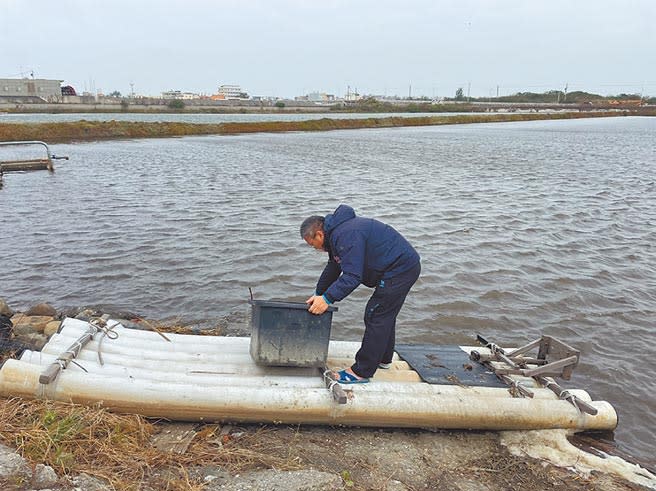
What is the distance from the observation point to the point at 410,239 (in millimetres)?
13883

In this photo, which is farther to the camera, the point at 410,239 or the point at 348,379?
Answer: the point at 410,239

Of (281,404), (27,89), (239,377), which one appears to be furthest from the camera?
(27,89)

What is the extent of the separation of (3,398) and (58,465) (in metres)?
1.33

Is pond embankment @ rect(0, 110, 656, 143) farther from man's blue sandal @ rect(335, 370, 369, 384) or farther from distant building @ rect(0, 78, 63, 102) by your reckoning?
distant building @ rect(0, 78, 63, 102)

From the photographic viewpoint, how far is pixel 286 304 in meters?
5.11

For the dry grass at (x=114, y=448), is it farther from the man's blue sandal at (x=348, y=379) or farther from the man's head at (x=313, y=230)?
the man's head at (x=313, y=230)

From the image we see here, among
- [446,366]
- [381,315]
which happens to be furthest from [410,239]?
[381,315]

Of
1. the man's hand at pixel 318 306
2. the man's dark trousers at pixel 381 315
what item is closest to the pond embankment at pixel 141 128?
the man's hand at pixel 318 306

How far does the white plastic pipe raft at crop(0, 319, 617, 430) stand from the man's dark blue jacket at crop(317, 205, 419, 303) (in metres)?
1.08

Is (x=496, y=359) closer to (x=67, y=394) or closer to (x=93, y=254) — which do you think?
(x=67, y=394)

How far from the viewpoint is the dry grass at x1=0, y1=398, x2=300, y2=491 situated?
392cm

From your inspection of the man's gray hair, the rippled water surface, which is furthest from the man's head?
the rippled water surface

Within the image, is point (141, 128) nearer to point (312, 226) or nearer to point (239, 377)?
point (239, 377)

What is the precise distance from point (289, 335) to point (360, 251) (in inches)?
48.1
